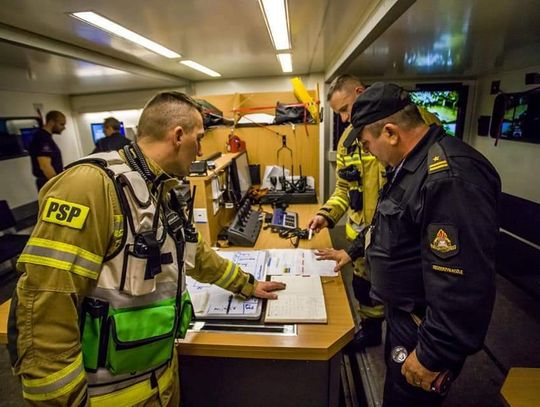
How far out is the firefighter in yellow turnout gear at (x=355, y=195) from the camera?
1813 mm

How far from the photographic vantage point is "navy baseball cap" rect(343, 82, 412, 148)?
109 centimetres

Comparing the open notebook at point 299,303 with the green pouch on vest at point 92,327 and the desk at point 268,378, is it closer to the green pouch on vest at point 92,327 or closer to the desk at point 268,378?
the desk at point 268,378

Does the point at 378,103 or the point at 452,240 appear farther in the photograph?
the point at 378,103

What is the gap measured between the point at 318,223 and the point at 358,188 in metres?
0.34

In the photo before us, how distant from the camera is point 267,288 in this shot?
4.25 ft

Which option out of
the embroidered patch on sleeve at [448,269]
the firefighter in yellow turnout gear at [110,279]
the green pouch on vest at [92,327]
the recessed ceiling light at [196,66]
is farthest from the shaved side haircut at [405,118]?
the recessed ceiling light at [196,66]

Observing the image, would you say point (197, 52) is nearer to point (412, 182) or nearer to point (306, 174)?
point (306, 174)

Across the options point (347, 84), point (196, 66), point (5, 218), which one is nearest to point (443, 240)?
point (347, 84)

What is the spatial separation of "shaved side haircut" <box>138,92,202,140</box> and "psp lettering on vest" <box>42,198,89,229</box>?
1.19ft

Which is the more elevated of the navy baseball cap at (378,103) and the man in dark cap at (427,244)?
the navy baseball cap at (378,103)

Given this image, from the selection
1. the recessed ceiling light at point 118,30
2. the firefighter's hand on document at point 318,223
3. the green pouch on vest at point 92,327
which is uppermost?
the recessed ceiling light at point 118,30

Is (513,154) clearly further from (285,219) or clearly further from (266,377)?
(266,377)

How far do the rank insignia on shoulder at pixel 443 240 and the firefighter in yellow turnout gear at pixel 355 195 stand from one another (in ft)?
2.21

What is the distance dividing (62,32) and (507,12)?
2817mm
